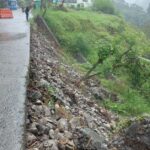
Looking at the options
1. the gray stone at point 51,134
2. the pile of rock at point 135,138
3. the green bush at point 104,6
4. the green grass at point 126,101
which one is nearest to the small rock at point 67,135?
the gray stone at point 51,134

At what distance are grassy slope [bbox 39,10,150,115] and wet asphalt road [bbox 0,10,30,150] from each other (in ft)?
19.4

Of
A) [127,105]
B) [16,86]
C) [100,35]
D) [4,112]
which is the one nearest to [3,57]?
[16,86]

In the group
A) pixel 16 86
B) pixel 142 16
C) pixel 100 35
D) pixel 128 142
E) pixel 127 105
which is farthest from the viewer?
pixel 142 16

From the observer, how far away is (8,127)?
22.2 ft

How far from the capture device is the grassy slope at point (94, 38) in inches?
803

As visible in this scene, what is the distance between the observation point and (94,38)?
3738 cm

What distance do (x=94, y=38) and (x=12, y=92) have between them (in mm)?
28947

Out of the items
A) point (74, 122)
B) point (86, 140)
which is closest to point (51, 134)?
point (86, 140)

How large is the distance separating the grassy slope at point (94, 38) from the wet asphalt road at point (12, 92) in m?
5.91

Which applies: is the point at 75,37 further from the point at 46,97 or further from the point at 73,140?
the point at 73,140

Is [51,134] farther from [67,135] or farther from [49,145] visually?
[49,145]

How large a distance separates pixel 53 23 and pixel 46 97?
25.2 metres

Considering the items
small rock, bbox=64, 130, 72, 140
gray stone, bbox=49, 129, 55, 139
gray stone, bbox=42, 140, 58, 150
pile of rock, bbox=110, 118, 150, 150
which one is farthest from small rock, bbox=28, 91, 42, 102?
gray stone, bbox=42, 140, 58, 150

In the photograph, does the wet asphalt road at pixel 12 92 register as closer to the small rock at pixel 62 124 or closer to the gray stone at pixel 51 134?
the gray stone at pixel 51 134
